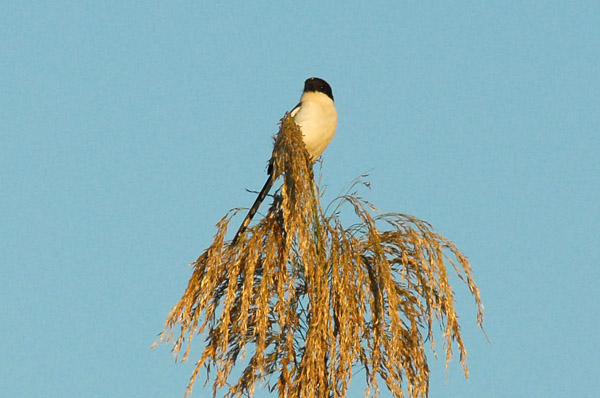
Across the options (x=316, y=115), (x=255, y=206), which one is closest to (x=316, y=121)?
(x=316, y=115)

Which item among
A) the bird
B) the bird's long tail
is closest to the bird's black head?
Result: the bird

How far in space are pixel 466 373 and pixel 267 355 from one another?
1181mm

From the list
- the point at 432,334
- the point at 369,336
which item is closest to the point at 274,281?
the point at 369,336

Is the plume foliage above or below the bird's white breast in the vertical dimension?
below

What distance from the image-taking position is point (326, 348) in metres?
4.92

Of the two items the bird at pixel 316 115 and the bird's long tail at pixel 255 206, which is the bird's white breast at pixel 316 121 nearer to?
the bird at pixel 316 115

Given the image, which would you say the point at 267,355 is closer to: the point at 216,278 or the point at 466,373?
the point at 216,278

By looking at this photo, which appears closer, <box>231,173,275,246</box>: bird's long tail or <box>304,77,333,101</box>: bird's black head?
<box>231,173,275,246</box>: bird's long tail

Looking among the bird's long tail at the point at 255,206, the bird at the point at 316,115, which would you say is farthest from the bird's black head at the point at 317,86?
the bird's long tail at the point at 255,206

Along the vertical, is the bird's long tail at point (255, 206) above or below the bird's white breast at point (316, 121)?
below

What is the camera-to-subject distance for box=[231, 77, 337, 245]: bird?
6824 mm

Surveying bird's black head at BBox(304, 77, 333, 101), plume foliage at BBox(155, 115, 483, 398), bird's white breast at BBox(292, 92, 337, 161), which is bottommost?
plume foliage at BBox(155, 115, 483, 398)

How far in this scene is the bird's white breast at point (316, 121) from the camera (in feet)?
22.4

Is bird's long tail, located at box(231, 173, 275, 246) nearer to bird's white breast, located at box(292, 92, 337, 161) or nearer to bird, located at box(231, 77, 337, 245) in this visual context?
bird, located at box(231, 77, 337, 245)
